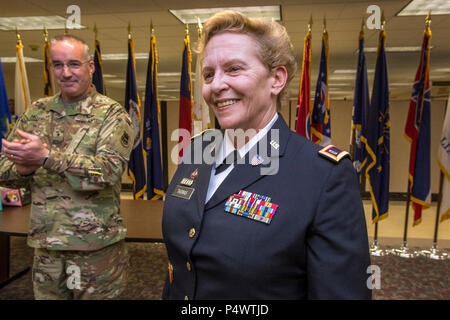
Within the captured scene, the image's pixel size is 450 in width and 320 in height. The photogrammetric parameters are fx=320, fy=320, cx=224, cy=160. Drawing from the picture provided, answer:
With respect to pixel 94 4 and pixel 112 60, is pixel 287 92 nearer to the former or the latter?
pixel 94 4

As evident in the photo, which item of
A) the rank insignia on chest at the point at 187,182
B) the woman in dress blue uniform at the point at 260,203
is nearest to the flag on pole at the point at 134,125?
the rank insignia on chest at the point at 187,182

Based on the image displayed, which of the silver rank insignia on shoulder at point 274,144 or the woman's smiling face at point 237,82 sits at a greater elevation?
the woman's smiling face at point 237,82

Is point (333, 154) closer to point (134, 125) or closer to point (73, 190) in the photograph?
point (73, 190)

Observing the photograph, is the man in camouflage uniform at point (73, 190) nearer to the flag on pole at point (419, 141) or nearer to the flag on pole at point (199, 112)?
the flag on pole at point (199, 112)

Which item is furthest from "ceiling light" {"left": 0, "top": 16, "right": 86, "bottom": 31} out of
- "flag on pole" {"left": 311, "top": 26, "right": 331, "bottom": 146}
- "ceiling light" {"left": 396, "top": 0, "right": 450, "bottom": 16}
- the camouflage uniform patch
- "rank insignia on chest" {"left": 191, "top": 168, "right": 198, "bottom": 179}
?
"rank insignia on chest" {"left": 191, "top": 168, "right": 198, "bottom": 179}

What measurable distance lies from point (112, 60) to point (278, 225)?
7882 mm

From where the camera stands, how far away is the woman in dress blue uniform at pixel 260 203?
0.75 m

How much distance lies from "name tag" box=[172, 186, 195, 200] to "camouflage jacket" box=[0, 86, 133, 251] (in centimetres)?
58

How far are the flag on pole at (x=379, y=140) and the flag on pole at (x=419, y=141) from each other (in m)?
0.30

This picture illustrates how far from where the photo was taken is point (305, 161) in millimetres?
827

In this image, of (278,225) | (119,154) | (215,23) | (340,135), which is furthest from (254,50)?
(340,135)

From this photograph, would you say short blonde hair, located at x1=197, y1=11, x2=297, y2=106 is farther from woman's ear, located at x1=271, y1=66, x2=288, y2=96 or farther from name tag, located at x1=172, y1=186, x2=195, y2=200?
name tag, located at x1=172, y1=186, x2=195, y2=200

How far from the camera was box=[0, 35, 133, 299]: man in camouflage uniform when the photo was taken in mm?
1499

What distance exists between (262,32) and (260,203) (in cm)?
44
